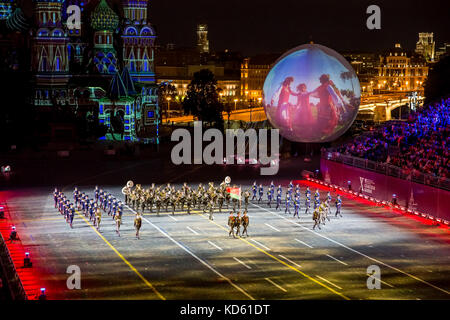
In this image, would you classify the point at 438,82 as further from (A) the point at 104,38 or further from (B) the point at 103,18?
(B) the point at 103,18

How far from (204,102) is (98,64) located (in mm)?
15940

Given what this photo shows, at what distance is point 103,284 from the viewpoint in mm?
31531

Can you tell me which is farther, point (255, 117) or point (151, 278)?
point (255, 117)

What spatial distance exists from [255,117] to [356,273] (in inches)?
4372

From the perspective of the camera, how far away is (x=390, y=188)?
50.8 meters

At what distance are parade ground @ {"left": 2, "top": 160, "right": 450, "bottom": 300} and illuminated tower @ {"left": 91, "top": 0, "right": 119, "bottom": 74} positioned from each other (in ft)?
218

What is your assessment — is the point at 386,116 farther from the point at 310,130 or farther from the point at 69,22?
the point at 310,130

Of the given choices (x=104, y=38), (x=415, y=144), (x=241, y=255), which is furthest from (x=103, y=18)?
(x=241, y=255)

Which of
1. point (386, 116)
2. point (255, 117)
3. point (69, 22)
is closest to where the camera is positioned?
point (69, 22)

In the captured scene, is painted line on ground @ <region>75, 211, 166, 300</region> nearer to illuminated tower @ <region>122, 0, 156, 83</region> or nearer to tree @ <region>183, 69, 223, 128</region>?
→ illuminated tower @ <region>122, 0, 156, 83</region>

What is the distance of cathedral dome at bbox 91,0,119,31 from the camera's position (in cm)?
11606

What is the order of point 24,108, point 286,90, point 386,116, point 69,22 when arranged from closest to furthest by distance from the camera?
point 286,90 < point 24,108 < point 69,22 < point 386,116

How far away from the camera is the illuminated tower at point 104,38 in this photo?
116 m
